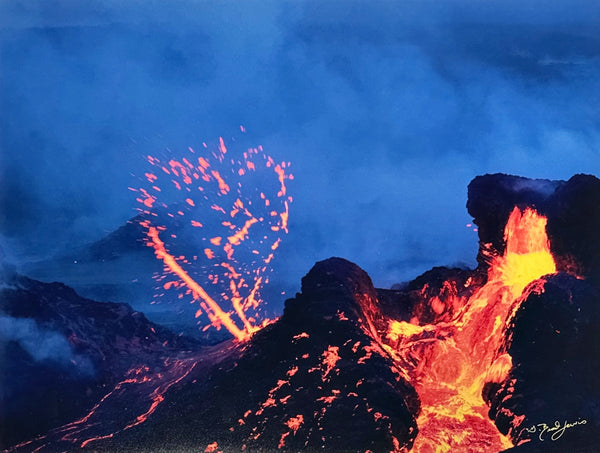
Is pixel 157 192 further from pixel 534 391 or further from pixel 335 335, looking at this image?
pixel 534 391

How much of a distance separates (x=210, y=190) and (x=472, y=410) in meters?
4.19

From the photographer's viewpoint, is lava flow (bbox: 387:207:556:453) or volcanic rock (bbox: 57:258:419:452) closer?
volcanic rock (bbox: 57:258:419:452)

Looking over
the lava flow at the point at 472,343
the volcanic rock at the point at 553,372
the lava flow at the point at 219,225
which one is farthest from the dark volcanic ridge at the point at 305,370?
the lava flow at the point at 219,225

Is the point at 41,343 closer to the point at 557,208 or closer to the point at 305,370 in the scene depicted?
the point at 305,370

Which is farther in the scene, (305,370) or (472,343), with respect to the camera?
(472,343)

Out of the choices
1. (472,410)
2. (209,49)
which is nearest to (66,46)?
(209,49)

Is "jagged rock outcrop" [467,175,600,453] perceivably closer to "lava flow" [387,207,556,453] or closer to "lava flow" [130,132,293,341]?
"lava flow" [387,207,556,453]
